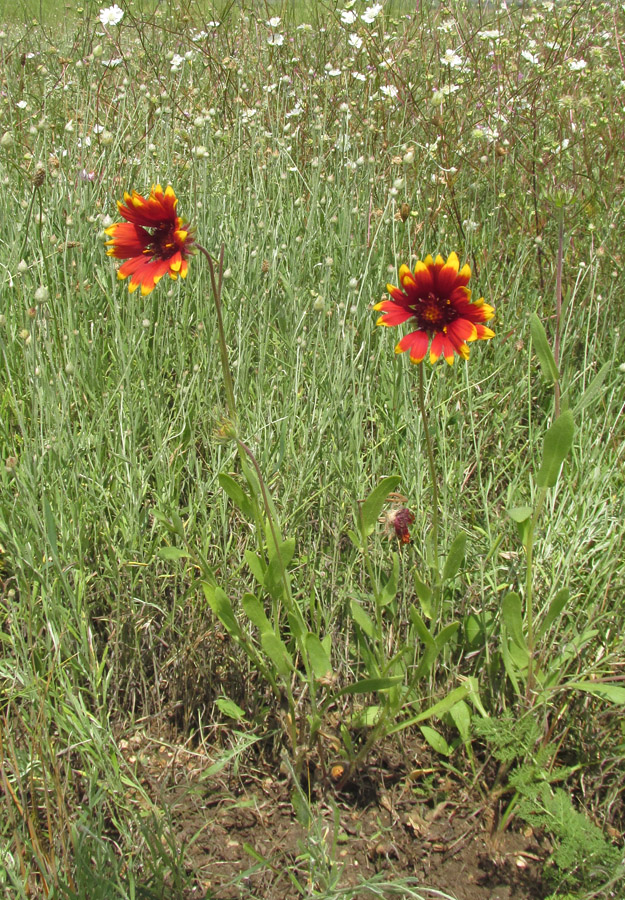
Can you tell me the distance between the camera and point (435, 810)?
1.29 metres

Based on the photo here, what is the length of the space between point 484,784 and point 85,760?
0.71 metres

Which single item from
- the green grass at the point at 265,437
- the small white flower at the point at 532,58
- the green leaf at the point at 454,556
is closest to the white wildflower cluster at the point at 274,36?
the green grass at the point at 265,437

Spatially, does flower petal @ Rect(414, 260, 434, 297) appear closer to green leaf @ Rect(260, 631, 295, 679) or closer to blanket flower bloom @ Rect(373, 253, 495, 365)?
blanket flower bloom @ Rect(373, 253, 495, 365)

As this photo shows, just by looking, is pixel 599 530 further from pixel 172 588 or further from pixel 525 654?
pixel 172 588

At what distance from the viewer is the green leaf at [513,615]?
1178 millimetres

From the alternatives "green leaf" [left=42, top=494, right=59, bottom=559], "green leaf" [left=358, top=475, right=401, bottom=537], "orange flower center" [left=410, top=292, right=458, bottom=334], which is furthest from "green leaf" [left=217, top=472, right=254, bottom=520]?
"orange flower center" [left=410, top=292, right=458, bottom=334]

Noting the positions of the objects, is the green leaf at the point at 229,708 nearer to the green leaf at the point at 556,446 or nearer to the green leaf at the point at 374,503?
the green leaf at the point at 374,503

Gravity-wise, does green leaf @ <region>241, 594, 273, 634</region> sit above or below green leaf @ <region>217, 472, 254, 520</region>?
below

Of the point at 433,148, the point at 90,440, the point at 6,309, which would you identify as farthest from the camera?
the point at 433,148

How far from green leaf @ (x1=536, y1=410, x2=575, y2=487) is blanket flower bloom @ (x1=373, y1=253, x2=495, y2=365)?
182 mm

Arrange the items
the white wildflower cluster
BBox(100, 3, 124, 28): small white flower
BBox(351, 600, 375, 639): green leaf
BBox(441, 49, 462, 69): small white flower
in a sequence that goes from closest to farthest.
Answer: BBox(351, 600, 375, 639): green leaf < BBox(441, 49, 462, 69): small white flower < BBox(100, 3, 124, 28): small white flower < the white wildflower cluster

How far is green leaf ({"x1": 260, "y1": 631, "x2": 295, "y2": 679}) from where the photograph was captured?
1141mm

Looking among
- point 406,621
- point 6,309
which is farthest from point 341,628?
point 6,309

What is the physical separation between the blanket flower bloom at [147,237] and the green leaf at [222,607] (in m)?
0.51
